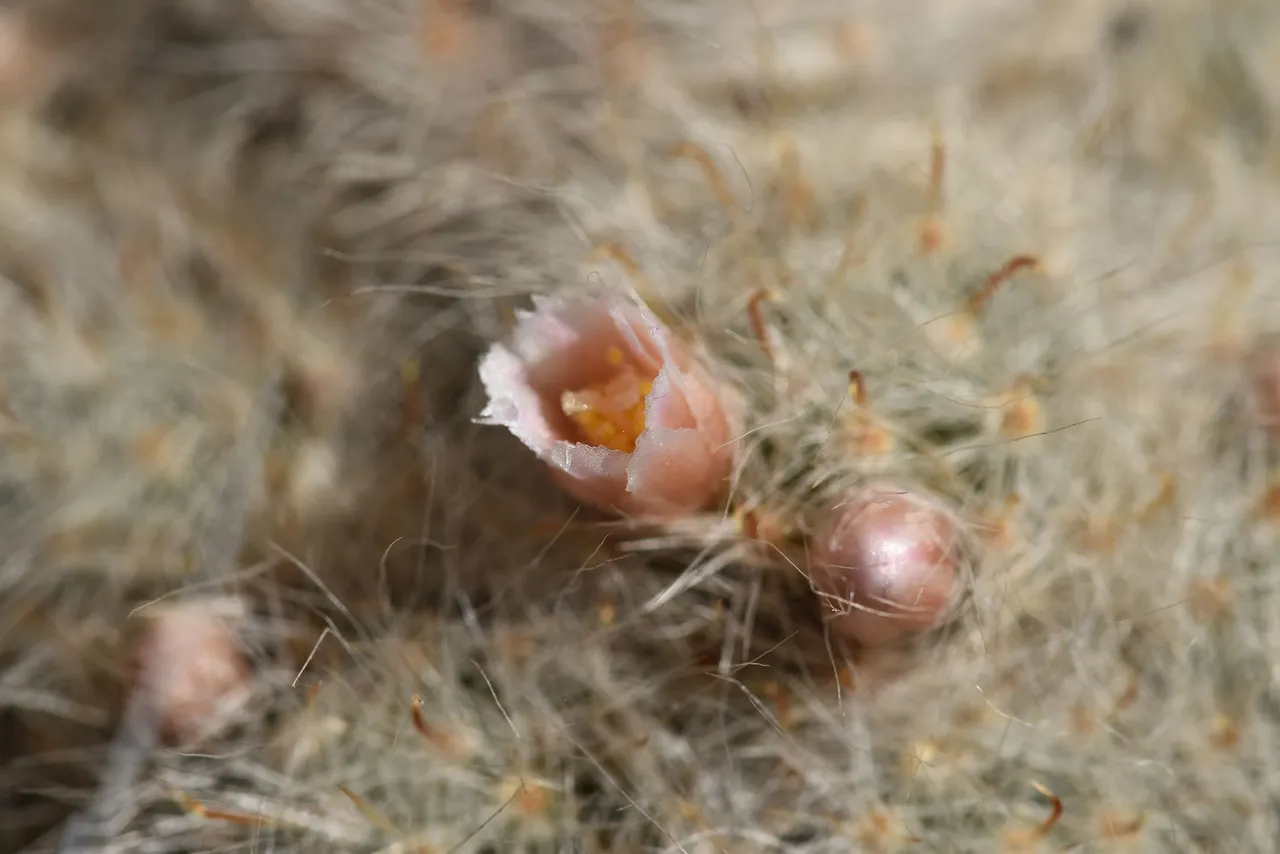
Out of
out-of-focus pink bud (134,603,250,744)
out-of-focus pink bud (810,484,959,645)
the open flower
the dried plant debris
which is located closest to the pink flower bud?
the dried plant debris

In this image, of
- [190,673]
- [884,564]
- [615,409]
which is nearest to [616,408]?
[615,409]

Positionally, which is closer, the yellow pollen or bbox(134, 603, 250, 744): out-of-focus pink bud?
the yellow pollen

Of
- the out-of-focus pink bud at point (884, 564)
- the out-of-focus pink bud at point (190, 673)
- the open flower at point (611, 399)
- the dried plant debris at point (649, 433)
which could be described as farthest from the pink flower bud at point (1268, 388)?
the out-of-focus pink bud at point (190, 673)

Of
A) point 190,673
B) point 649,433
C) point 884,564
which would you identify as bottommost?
point 190,673

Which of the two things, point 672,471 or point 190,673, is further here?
point 190,673

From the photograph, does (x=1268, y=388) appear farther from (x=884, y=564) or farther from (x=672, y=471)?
(x=672, y=471)

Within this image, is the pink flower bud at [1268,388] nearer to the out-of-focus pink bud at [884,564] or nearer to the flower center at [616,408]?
the out-of-focus pink bud at [884,564]

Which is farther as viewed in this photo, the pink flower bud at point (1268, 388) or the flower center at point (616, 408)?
the pink flower bud at point (1268, 388)

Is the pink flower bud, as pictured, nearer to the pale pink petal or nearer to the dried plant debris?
the dried plant debris
